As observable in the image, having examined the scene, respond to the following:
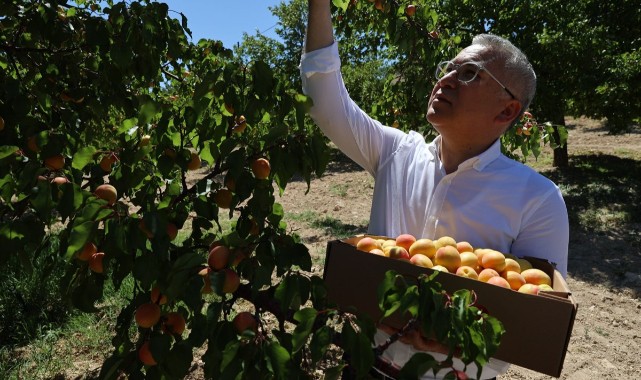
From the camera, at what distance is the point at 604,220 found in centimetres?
693

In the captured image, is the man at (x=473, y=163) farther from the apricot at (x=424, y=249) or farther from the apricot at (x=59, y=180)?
the apricot at (x=59, y=180)

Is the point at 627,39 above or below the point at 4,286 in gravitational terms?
above

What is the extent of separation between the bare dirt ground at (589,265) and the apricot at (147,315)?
17.7 inches

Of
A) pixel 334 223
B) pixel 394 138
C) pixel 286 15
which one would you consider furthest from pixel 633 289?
pixel 286 15

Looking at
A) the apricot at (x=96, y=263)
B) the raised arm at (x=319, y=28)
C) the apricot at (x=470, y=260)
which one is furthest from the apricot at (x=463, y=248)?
the apricot at (x=96, y=263)

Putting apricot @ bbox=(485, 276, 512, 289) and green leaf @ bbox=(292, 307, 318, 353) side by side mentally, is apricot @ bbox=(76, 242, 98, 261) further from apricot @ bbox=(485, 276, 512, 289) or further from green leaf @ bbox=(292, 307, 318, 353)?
apricot @ bbox=(485, 276, 512, 289)

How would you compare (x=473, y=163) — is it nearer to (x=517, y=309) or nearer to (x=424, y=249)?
(x=424, y=249)

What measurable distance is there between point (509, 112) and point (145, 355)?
1296mm

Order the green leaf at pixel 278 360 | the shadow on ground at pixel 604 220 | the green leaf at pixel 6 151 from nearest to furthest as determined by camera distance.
→ the green leaf at pixel 278 360 < the green leaf at pixel 6 151 < the shadow on ground at pixel 604 220

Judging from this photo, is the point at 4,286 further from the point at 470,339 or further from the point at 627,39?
the point at 627,39

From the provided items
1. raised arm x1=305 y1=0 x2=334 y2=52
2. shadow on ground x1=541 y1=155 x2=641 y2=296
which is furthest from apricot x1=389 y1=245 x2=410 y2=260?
shadow on ground x1=541 y1=155 x2=641 y2=296

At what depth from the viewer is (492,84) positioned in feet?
4.96

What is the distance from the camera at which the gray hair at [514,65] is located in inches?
60.2

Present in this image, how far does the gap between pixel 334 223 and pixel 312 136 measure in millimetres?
6011
